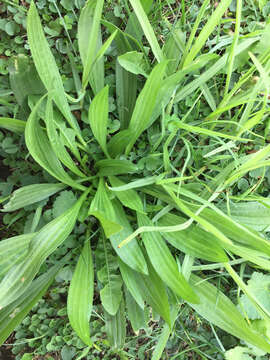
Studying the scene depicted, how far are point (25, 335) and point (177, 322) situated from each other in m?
0.57

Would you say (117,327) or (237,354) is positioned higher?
(117,327)

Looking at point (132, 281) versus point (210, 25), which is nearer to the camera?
point (210, 25)

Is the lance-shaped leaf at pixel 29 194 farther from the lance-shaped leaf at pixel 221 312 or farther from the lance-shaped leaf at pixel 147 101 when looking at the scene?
the lance-shaped leaf at pixel 221 312

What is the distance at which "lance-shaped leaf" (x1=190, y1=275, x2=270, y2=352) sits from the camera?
0.85 metres

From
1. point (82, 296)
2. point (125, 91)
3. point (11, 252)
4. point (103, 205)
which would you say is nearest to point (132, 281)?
point (82, 296)

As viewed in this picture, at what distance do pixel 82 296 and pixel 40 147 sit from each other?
0.45 m

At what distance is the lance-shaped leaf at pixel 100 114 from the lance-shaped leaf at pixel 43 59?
0.09m

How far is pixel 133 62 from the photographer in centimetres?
89

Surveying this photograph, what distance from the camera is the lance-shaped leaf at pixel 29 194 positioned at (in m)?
0.83

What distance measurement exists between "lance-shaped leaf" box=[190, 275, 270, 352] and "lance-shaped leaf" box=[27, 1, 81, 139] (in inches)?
27.5

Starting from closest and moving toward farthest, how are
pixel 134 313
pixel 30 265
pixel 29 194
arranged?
pixel 30 265 < pixel 29 194 < pixel 134 313

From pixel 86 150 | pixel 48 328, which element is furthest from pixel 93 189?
Result: pixel 48 328

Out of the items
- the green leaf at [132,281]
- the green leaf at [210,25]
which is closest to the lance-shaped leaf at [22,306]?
the green leaf at [132,281]

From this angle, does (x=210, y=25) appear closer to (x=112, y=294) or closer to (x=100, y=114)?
(x=100, y=114)
